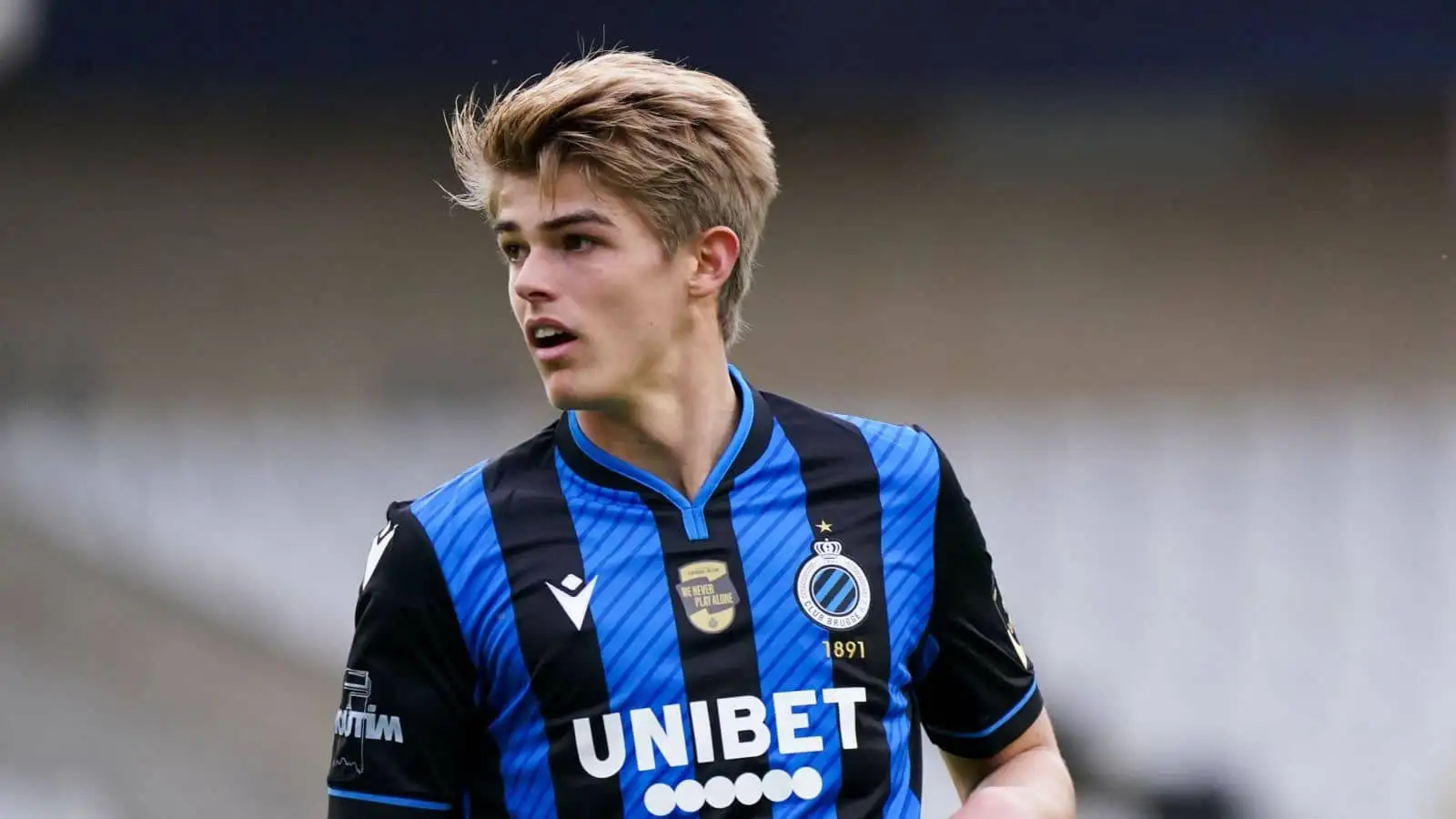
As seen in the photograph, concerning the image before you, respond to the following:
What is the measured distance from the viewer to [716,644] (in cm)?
197

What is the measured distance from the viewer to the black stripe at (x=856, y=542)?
1947 millimetres

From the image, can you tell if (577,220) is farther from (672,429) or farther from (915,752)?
(915,752)

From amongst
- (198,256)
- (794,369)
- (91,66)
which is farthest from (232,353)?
(794,369)

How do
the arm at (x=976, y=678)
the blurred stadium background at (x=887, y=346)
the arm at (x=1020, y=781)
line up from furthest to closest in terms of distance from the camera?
the blurred stadium background at (x=887, y=346)
the arm at (x=976, y=678)
the arm at (x=1020, y=781)

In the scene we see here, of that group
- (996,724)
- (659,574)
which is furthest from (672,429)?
(996,724)

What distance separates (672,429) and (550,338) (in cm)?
19

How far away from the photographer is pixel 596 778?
6.17 ft

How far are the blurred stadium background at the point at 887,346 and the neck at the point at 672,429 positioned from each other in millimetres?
4399

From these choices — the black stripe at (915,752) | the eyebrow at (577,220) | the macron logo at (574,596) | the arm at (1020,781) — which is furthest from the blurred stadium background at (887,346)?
the macron logo at (574,596)

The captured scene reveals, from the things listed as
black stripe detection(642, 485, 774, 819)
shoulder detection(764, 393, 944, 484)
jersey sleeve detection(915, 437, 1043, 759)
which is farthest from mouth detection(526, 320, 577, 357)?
jersey sleeve detection(915, 437, 1043, 759)

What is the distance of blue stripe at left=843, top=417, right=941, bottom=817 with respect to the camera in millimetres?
2020

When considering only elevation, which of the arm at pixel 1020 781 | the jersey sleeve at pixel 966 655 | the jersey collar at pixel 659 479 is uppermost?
the jersey collar at pixel 659 479

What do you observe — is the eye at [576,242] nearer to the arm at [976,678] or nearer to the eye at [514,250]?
the eye at [514,250]

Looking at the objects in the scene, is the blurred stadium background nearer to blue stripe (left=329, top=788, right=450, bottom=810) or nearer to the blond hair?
the blond hair
